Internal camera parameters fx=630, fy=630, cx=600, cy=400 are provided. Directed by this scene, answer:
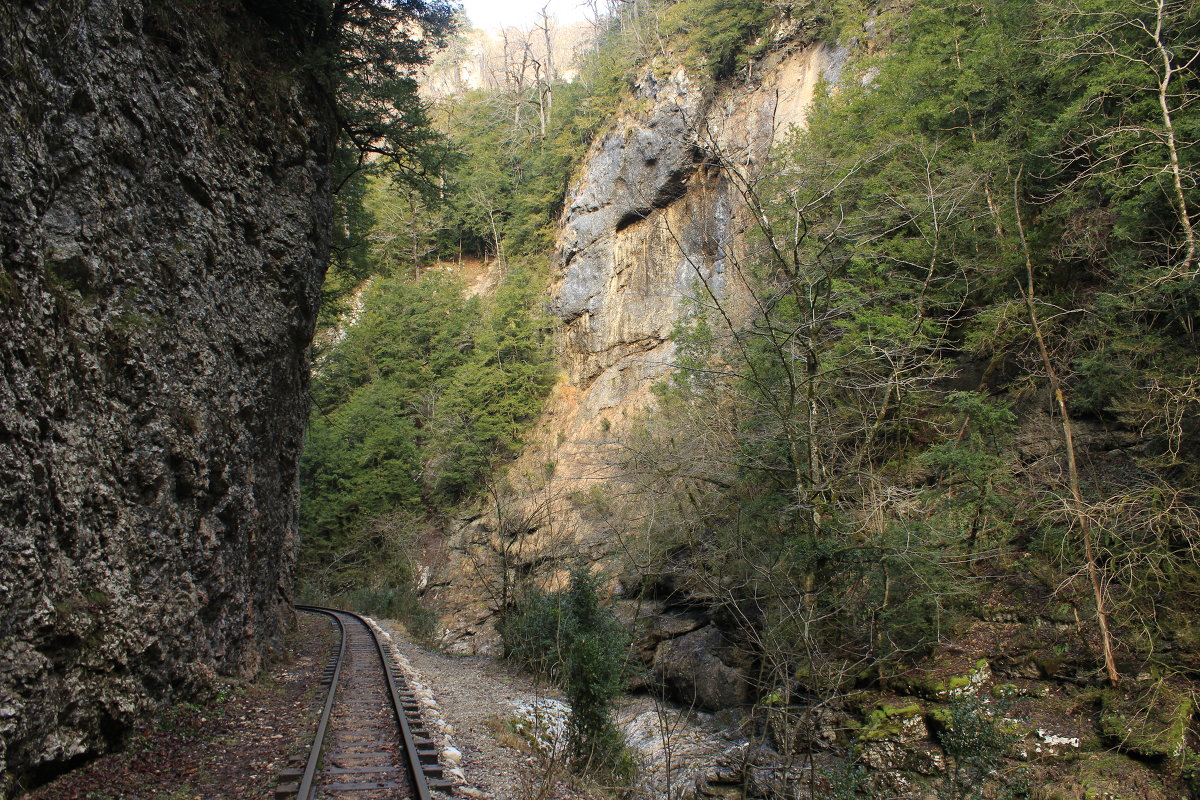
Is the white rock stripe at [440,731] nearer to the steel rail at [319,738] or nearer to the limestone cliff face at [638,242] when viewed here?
the steel rail at [319,738]

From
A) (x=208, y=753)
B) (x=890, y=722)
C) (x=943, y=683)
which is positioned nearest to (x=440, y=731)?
(x=208, y=753)

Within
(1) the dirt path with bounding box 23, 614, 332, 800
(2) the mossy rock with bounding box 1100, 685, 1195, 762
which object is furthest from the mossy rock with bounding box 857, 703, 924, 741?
(1) the dirt path with bounding box 23, 614, 332, 800

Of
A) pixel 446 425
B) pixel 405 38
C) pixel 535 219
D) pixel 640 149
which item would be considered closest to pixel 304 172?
pixel 405 38

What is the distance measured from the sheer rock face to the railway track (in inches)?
Answer: 60.2

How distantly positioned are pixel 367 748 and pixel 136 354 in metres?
4.71

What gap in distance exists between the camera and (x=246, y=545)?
9.27 meters

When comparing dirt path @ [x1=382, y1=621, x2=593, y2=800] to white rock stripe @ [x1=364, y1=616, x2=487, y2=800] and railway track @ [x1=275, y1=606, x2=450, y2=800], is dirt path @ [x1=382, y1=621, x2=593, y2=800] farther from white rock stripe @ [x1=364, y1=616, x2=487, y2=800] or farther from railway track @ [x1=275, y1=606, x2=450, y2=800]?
railway track @ [x1=275, y1=606, x2=450, y2=800]

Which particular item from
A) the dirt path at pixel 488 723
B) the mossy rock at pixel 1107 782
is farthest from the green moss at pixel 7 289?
the mossy rock at pixel 1107 782

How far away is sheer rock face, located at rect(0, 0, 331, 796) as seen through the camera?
4867 millimetres

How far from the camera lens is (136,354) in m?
6.64

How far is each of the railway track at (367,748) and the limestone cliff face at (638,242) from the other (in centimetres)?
1530

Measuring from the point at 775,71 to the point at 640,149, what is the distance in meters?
6.62

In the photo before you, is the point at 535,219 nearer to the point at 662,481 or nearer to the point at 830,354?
the point at 662,481

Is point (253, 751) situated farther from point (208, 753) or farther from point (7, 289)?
point (7, 289)
